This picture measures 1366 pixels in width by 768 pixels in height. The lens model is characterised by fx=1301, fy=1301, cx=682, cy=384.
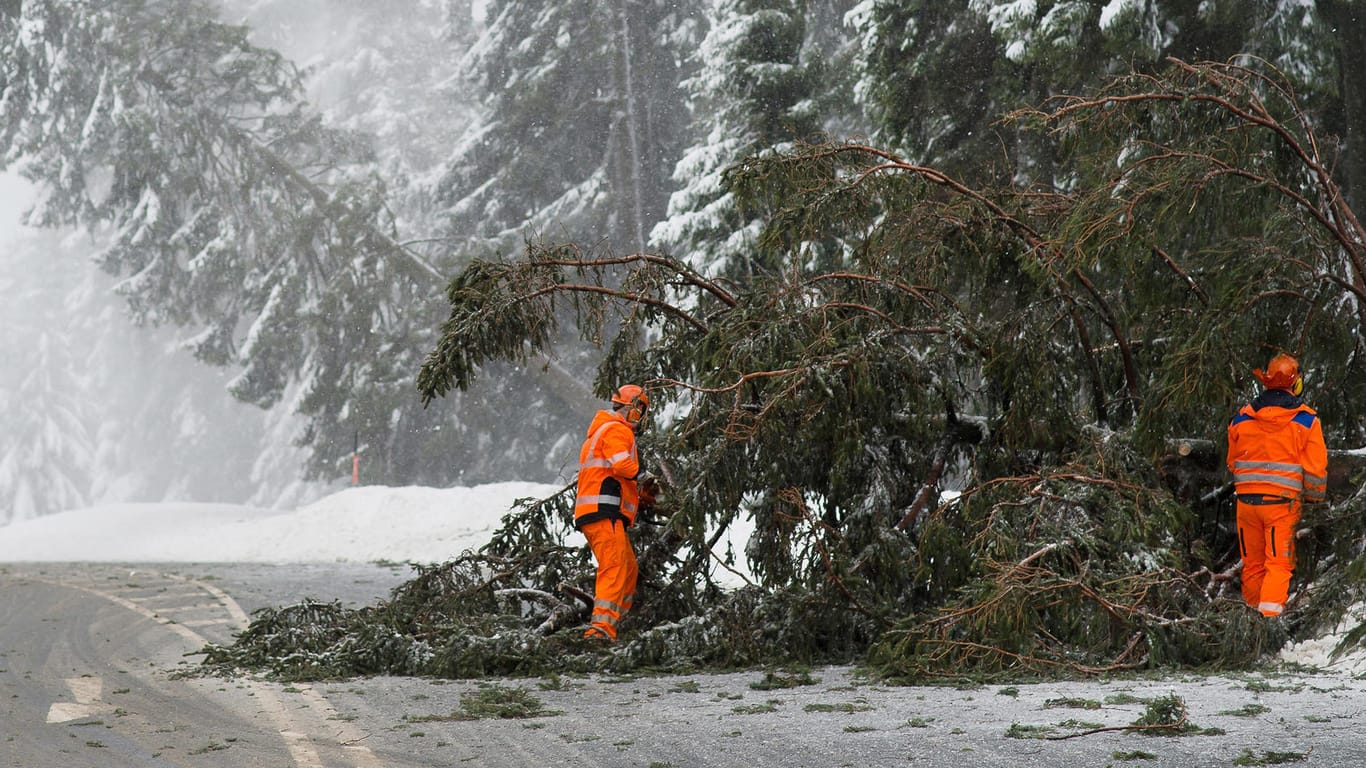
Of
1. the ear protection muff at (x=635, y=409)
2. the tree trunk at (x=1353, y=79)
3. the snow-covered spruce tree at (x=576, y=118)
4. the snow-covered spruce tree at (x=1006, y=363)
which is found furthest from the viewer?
the snow-covered spruce tree at (x=576, y=118)

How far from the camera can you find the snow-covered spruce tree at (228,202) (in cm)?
2923

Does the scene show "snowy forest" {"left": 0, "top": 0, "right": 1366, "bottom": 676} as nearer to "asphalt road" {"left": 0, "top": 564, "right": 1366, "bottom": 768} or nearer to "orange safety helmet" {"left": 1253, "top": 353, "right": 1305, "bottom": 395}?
"orange safety helmet" {"left": 1253, "top": 353, "right": 1305, "bottom": 395}

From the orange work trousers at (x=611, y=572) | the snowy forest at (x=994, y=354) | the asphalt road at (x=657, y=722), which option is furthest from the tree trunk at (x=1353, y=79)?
the orange work trousers at (x=611, y=572)

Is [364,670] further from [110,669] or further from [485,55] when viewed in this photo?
[485,55]

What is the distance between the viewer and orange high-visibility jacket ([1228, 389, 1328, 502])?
7.38 metres

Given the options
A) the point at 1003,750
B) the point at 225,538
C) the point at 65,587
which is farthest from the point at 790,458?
the point at 225,538

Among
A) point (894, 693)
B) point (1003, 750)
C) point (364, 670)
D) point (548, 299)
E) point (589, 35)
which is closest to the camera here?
point (1003, 750)

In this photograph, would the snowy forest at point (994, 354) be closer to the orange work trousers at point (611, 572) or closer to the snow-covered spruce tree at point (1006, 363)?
the snow-covered spruce tree at point (1006, 363)

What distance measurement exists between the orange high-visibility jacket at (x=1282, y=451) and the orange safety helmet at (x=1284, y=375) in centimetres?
6

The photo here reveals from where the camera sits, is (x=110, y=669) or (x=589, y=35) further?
(x=589, y=35)

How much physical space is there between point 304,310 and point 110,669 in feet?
76.7

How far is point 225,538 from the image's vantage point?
20.0 metres

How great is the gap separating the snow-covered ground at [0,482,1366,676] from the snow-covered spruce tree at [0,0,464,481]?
7.13 m

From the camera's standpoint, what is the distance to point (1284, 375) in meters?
7.57
